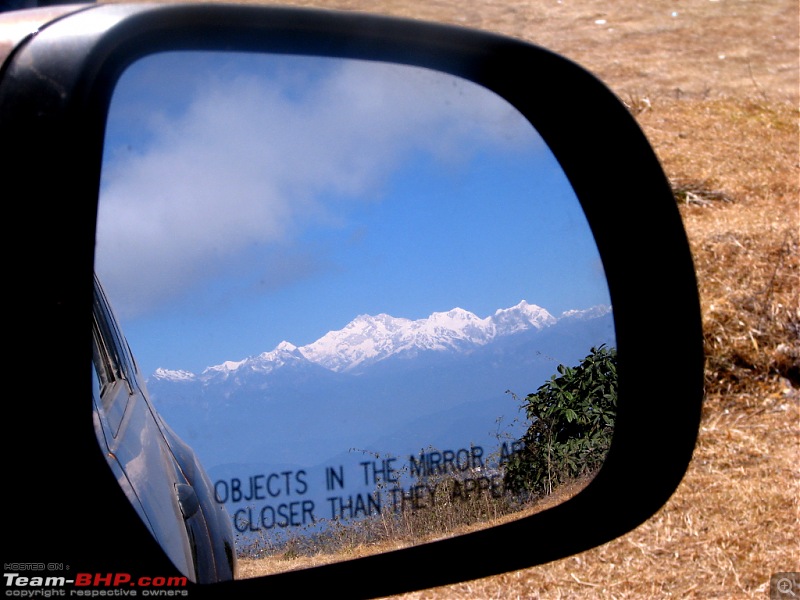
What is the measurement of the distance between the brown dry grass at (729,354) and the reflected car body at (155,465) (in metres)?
1.89

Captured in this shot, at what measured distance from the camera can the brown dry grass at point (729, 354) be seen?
11.1ft

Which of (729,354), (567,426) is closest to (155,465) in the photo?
(567,426)

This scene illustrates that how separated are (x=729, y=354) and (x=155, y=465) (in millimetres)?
4222

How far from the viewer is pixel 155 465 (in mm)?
1390

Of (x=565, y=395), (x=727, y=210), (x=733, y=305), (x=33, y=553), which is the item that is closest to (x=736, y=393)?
(x=733, y=305)

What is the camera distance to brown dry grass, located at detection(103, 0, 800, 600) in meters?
3.38

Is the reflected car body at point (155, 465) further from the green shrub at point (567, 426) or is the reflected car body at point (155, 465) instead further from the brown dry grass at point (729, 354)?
the brown dry grass at point (729, 354)

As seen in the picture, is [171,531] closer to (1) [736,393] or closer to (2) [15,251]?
(2) [15,251]

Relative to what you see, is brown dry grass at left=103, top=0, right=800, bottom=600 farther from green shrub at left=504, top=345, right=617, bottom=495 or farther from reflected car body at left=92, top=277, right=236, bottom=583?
reflected car body at left=92, top=277, right=236, bottom=583

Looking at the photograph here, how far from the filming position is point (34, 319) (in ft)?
2.56

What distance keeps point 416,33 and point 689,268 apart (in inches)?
23.4

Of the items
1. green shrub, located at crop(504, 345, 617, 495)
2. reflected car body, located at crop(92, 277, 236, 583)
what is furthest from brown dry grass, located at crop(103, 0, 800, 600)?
reflected car body, located at crop(92, 277, 236, 583)

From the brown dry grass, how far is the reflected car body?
1.89 metres

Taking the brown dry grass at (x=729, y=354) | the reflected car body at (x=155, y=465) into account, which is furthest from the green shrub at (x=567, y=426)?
the brown dry grass at (x=729, y=354)
